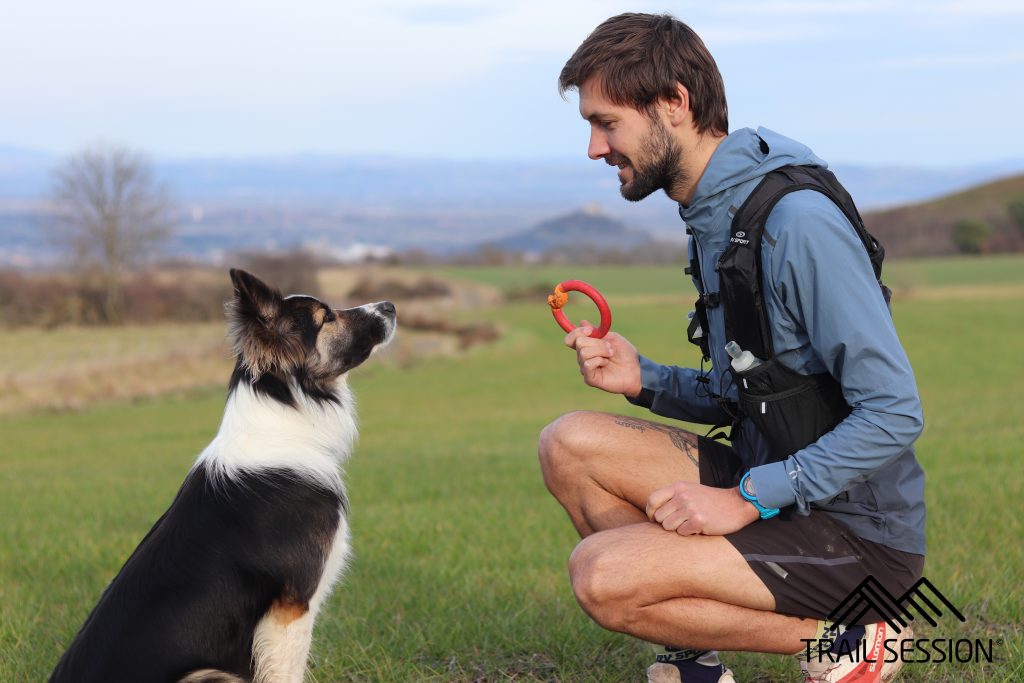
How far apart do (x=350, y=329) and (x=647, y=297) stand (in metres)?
51.5

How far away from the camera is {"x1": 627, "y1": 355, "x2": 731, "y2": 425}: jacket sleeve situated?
13.7ft

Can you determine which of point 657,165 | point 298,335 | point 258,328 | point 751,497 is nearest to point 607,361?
point 657,165

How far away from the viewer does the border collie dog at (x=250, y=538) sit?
11.3 ft

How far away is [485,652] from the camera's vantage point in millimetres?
4555

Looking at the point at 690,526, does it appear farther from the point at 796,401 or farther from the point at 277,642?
the point at 277,642

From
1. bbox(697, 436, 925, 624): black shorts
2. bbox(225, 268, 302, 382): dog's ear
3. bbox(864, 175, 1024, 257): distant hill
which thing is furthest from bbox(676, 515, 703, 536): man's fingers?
bbox(864, 175, 1024, 257): distant hill

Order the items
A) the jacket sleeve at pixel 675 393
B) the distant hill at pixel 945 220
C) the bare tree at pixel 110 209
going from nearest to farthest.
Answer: the jacket sleeve at pixel 675 393
the bare tree at pixel 110 209
the distant hill at pixel 945 220

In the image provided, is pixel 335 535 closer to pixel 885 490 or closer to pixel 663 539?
pixel 663 539

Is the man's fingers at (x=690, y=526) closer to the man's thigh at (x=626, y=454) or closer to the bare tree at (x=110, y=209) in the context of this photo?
the man's thigh at (x=626, y=454)

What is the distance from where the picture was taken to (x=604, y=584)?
3357 mm

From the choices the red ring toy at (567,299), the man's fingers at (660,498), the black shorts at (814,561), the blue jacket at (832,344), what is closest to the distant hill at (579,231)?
the red ring toy at (567,299)

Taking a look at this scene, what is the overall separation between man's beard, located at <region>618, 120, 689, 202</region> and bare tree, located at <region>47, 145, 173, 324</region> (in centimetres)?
5604

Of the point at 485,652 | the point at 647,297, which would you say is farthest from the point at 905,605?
the point at 647,297

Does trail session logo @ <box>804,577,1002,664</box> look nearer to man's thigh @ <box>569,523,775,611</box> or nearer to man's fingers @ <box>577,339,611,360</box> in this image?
man's thigh @ <box>569,523,775,611</box>
